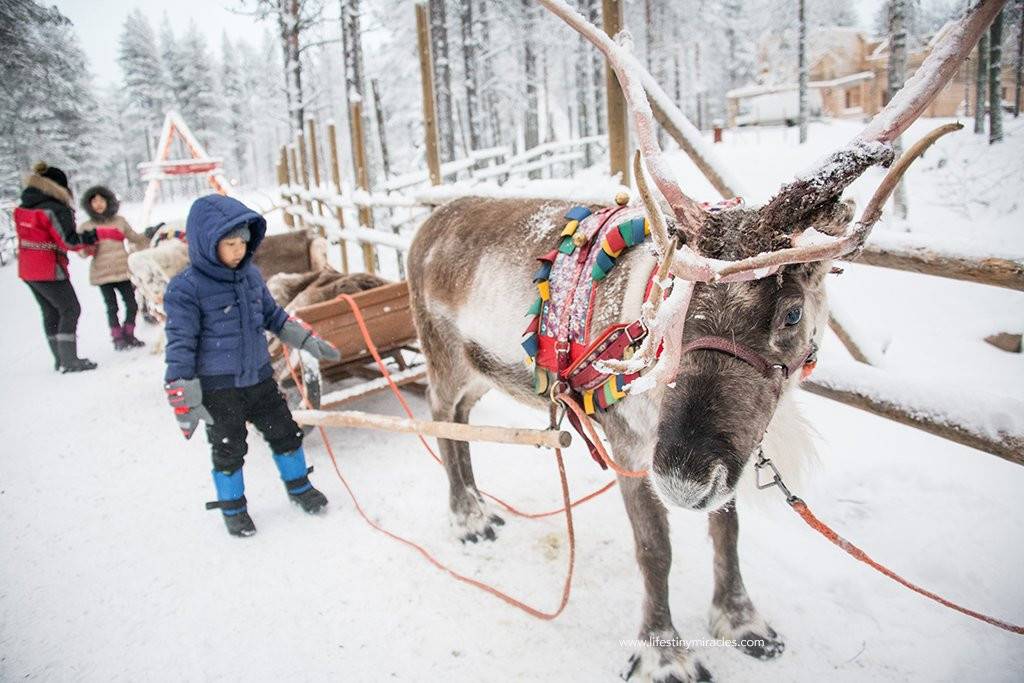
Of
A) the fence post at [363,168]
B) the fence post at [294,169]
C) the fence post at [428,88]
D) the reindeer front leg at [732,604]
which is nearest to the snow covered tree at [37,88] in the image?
the fence post at [428,88]

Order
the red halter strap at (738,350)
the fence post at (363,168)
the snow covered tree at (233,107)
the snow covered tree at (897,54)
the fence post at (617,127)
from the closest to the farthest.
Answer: the red halter strap at (738,350), the fence post at (617,127), the snow covered tree at (897,54), the fence post at (363,168), the snow covered tree at (233,107)

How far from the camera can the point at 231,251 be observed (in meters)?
2.89

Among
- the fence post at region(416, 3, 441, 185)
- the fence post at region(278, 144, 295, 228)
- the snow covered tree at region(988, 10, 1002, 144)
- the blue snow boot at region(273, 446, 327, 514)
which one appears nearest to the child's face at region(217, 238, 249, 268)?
the blue snow boot at region(273, 446, 327, 514)

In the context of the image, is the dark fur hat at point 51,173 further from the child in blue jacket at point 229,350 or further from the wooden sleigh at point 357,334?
the child in blue jacket at point 229,350

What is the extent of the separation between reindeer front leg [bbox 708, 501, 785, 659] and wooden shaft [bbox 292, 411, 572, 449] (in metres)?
0.76

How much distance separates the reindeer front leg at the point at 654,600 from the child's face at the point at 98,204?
8020 millimetres

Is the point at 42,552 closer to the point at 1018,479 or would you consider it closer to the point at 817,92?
the point at 1018,479

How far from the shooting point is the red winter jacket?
584 cm

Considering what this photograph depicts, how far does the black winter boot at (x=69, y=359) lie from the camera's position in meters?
6.32

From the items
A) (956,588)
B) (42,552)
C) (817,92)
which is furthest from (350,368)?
(817,92)

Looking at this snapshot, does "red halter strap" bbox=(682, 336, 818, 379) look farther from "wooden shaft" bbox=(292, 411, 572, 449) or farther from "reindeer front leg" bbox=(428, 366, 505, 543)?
"reindeer front leg" bbox=(428, 366, 505, 543)

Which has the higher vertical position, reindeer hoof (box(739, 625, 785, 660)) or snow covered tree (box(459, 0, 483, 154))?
snow covered tree (box(459, 0, 483, 154))

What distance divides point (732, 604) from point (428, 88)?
527 cm

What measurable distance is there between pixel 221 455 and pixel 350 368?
1502mm
